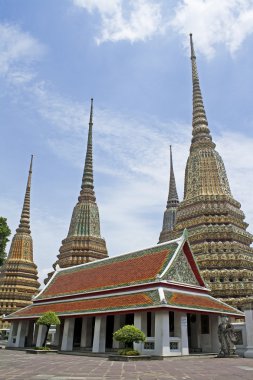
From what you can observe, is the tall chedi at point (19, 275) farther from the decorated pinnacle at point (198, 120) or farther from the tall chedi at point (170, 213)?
the decorated pinnacle at point (198, 120)

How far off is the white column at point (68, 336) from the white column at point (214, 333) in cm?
899

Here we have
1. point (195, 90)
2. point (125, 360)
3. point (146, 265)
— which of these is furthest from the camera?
point (195, 90)

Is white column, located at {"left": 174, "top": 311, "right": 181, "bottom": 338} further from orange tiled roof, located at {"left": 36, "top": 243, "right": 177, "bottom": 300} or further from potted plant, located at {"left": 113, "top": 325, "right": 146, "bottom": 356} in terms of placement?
potted plant, located at {"left": 113, "top": 325, "right": 146, "bottom": 356}

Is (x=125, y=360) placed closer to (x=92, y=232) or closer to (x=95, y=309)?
(x=95, y=309)

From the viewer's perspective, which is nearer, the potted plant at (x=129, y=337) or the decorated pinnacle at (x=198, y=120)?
the potted plant at (x=129, y=337)

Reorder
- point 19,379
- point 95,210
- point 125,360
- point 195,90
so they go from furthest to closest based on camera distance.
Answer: point 95,210
point 195,90
point 125,360
point 19,379

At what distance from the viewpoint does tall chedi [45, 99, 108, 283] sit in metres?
48.1

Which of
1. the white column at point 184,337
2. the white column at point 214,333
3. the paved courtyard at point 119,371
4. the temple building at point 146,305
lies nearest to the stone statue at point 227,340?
the temple building at point 146,305

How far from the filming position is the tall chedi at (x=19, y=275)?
49094mm

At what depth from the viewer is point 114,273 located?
86.1 feet

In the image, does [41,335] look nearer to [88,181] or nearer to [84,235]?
[84,235]

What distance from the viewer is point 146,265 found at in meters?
24.4

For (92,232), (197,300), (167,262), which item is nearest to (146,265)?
(167,262)

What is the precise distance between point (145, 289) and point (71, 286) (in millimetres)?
9102
